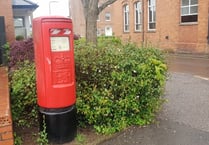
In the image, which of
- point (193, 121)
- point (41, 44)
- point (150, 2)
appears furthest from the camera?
point (150, 2)

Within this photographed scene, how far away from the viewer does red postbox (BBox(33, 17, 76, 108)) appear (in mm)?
3352

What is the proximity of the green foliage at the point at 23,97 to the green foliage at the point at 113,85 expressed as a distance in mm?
659

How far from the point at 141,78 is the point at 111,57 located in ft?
1.78

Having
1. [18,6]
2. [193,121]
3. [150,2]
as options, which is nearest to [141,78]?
[193,121]

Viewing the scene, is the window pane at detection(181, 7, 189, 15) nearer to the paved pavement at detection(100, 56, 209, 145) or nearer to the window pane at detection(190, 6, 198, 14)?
the window pane at detection(190, 6, 198, 14)

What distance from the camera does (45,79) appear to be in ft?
11.2

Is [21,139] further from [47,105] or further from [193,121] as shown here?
[193,121]

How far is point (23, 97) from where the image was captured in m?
3.81

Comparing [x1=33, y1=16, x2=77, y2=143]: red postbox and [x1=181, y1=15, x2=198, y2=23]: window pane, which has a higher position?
[x1=181, y1=15, x2=198, y2=23]: window pane

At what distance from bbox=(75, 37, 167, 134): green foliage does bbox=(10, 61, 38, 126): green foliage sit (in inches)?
25.9

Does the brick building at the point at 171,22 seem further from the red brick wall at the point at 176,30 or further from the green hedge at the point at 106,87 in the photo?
the green hedge at the point at 106,87

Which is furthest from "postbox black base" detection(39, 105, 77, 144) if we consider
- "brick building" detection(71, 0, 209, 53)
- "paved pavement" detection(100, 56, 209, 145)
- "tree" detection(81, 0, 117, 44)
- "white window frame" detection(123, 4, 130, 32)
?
"white window frame" detection(123, 4, 130, 32)

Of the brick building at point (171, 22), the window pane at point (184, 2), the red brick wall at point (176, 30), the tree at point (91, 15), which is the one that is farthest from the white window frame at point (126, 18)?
the tree at point (91, 15)

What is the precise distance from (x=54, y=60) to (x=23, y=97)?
84cm
